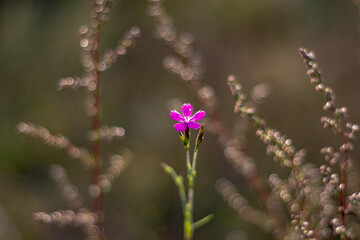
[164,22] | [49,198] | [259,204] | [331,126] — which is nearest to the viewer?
[331,126]

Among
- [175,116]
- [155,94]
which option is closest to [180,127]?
[175,116]

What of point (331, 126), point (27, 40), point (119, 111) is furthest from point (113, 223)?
point (331, 126)

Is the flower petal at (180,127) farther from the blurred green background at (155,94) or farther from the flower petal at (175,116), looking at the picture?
the blurred green background at (155,94)

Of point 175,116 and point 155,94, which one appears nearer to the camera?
point 175,116

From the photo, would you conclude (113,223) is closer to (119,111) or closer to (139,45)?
(119,111)

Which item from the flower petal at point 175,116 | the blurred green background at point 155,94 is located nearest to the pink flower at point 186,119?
the flower petal at point 175,116

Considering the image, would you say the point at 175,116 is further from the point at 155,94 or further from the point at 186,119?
the point at 155,94

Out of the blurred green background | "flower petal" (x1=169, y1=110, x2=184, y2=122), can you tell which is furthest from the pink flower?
the blurred green background

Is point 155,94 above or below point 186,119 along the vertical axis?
above
